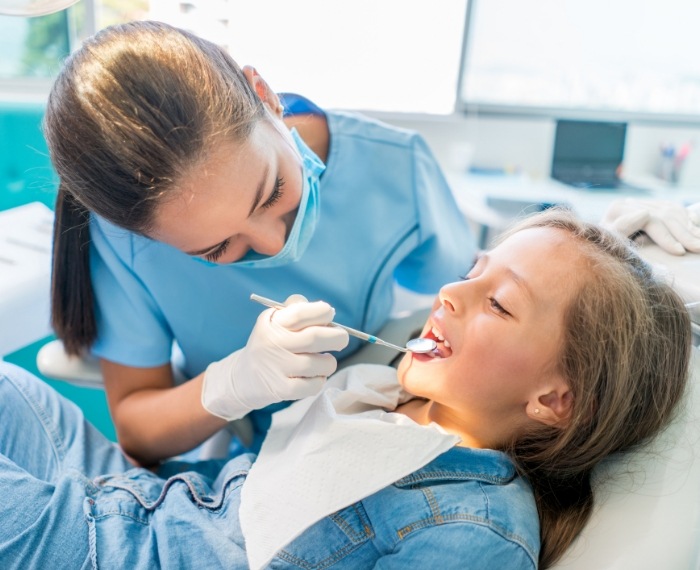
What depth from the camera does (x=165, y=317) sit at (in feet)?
4.60

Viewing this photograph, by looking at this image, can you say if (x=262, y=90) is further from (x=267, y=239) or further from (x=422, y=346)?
(x=422, y=346)

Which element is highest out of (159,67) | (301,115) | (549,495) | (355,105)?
(159,67)

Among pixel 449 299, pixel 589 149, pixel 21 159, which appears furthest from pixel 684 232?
pixel 589 149

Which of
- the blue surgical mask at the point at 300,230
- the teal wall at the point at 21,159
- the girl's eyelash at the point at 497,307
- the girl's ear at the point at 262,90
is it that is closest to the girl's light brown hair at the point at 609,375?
the girl's eyelash at the point at 497,307

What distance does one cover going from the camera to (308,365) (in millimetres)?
1068

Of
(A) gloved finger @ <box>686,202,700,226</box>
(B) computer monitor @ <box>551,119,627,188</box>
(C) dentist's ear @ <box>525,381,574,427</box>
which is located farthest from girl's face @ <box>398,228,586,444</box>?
(B) computer monitor @ <box>551,119,627,188</box>

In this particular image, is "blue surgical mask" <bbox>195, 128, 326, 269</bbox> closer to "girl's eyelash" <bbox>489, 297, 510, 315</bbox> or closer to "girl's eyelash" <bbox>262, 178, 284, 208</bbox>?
"girl's eyelash" <bbox>262, 178, 284, 208</bbox>

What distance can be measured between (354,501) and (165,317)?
656 mm

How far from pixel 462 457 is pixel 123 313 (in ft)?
2.48

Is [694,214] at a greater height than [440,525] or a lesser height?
greater

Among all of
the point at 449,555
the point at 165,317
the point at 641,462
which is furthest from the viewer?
the point at 165,317

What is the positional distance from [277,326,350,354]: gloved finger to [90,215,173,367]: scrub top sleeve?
1.42 ft

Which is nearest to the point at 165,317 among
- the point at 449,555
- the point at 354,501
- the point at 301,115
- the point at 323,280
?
the point at 323,280

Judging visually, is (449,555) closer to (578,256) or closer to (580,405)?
(580,405)
